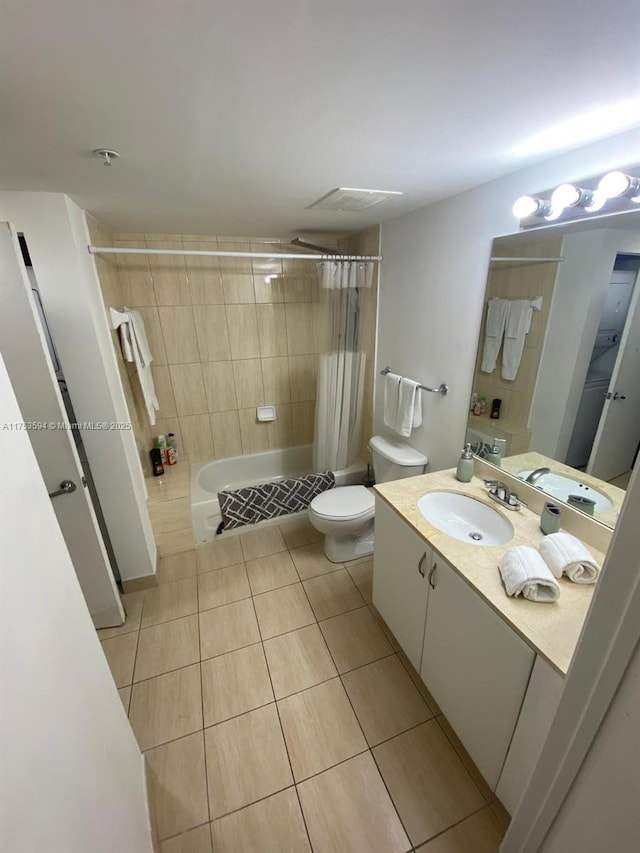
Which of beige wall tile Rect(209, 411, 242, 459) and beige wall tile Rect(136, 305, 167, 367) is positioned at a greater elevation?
beige wall tile Rect(136, 305, 167, 367)

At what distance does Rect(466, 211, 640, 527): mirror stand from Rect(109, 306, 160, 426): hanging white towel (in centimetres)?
207

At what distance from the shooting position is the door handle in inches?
61.9

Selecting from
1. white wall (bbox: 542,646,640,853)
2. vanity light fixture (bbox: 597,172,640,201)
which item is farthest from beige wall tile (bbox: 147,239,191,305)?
white wall (bbox: 542,646,640,853)

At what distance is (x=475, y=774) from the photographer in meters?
1.31

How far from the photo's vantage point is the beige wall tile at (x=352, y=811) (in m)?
1.15

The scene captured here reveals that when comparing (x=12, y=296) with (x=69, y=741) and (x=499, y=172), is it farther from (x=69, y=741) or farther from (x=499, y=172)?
(x=499, y=172)

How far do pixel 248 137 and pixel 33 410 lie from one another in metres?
1.35

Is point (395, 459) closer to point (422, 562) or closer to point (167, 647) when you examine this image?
point (422, 562)

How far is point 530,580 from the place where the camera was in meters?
1.05

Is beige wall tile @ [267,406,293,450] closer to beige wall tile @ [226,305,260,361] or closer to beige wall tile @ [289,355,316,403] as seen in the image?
beige wall tile @ [289,355,316,403]

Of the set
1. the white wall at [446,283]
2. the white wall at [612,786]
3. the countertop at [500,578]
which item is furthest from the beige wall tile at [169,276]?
the white wall at [612,786]

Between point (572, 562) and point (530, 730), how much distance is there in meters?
0.50

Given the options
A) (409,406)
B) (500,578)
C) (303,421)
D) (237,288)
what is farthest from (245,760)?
(237,288)

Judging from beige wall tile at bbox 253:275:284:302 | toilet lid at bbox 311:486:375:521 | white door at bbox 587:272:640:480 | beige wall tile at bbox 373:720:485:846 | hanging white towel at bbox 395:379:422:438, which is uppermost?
beige wall tile at bbox 253:275:284:302
